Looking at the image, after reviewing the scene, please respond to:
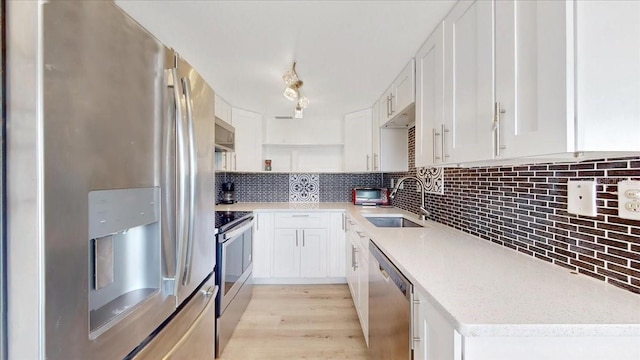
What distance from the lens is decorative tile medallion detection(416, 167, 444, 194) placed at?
6.66 feet

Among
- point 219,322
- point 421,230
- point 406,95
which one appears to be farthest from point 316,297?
point 406,95

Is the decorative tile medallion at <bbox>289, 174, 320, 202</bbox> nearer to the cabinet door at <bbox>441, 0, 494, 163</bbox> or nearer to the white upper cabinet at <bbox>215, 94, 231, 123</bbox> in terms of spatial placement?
the white upper cabinet at <bbox>215, 94, 231, 123</bbox>

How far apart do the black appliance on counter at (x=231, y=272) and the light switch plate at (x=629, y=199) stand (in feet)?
6.46

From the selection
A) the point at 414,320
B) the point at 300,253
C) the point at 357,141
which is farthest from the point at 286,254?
the point at 414,320

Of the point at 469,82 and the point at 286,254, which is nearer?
the point at 469,82

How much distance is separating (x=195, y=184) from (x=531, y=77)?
45.9 inches

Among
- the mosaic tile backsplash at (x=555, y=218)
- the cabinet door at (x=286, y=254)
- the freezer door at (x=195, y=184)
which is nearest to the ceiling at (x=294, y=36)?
the freezer door at (x=195, y=184)

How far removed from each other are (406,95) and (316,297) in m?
2.10

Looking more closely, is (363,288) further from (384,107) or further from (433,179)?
(384,107)

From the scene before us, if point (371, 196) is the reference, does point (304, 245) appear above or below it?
below

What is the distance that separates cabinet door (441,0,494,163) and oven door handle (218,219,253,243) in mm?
1564

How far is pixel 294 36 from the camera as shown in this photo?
162cm

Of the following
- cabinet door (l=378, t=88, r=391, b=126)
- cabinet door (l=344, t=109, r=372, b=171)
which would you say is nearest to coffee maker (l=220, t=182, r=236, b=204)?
cabinet door (l=344, t=109, r=372, b=171)

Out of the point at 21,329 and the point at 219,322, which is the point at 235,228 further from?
the point at 21,329
